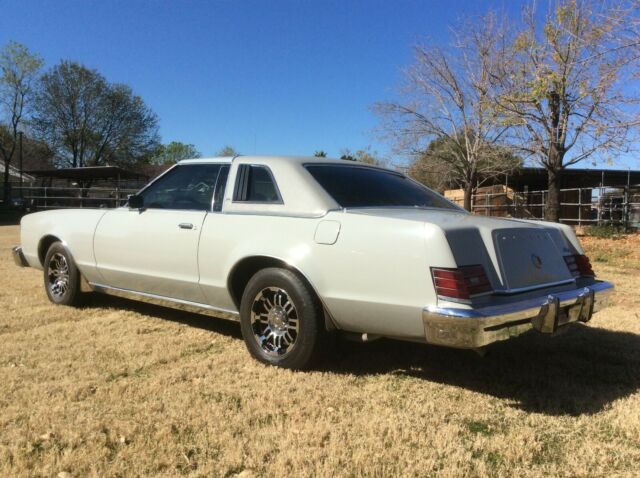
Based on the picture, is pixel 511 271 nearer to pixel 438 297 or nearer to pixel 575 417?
pixel 438 297

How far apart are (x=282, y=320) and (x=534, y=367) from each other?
186 cm

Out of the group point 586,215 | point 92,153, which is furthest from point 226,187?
point 92,153

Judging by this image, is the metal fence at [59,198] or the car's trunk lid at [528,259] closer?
the car's trunk lid at [528,259]

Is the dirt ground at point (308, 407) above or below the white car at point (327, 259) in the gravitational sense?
below

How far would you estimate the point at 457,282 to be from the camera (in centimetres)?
303

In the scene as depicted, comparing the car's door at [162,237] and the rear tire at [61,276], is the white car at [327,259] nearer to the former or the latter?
the car's door at [162,237]

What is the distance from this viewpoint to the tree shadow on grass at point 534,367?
3.47 metres

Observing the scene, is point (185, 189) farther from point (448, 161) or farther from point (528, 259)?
point (448, 161)

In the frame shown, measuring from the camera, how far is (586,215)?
2348 centimetres

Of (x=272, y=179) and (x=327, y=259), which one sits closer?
(x=327, y=259)

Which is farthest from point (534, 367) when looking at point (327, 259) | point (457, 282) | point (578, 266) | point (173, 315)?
point (173, 315)

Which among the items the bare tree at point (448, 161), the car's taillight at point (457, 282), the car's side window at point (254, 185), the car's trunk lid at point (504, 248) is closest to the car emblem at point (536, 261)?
the car's trunk lid at point (504, 248)

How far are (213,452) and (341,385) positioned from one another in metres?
1.10

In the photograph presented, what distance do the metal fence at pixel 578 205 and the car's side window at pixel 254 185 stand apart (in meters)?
15.8
